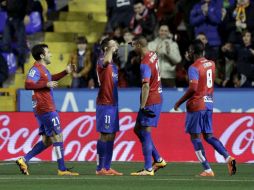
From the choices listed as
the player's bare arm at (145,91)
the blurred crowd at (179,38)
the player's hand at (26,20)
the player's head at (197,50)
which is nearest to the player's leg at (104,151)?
the player's bare arm at (145,91)

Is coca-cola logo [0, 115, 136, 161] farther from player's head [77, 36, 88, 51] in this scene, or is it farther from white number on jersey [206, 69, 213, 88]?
white number on jersey [206, 69, 213, 88]

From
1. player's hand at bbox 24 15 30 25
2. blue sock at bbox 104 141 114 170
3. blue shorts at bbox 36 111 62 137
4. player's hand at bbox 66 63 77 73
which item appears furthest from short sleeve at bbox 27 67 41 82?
player's hand at bbox 24 15 30 25

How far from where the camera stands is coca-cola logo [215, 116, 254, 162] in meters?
21.1

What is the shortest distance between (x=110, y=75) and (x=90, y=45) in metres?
9.93

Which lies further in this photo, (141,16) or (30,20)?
(30,20)

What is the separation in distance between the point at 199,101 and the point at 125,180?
6.55 ft

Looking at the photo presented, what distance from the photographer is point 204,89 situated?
55.9 ft

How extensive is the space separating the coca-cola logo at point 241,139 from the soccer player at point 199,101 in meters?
4.02

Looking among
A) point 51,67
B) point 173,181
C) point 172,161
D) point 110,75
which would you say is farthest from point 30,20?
point 173,181

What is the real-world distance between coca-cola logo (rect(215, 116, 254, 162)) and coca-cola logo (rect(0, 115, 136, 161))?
1914mm

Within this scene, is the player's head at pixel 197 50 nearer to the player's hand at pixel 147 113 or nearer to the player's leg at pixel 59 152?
the player's hand at pixel 147 113

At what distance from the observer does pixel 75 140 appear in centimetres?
2159

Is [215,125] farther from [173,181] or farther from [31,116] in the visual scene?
[173,181]

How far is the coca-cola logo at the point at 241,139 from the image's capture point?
2109 centimetres
